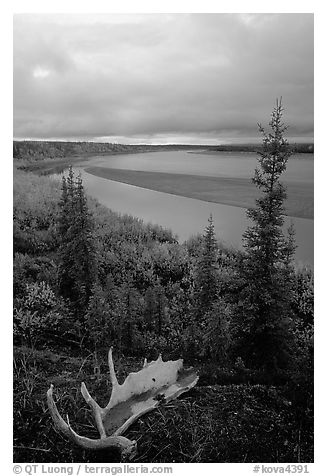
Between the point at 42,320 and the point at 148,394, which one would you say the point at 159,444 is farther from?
the point at 42,320

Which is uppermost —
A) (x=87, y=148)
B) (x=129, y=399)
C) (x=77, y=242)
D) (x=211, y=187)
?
(x=87, y=148)

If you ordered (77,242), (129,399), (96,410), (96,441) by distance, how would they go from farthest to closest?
(77,242) → (129,399) → (96,410) → (96,441)

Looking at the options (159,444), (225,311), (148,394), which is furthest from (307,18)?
(159,444)

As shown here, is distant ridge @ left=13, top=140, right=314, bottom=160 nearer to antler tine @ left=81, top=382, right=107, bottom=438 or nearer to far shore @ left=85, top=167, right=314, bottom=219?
far shore @ left=85, top=167, right=314, bottom=219

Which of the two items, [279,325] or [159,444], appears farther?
[279,325]

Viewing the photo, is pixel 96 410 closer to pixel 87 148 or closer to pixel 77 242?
pixel 77 242

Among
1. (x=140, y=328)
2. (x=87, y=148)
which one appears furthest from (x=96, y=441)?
(x=87, y=148)
